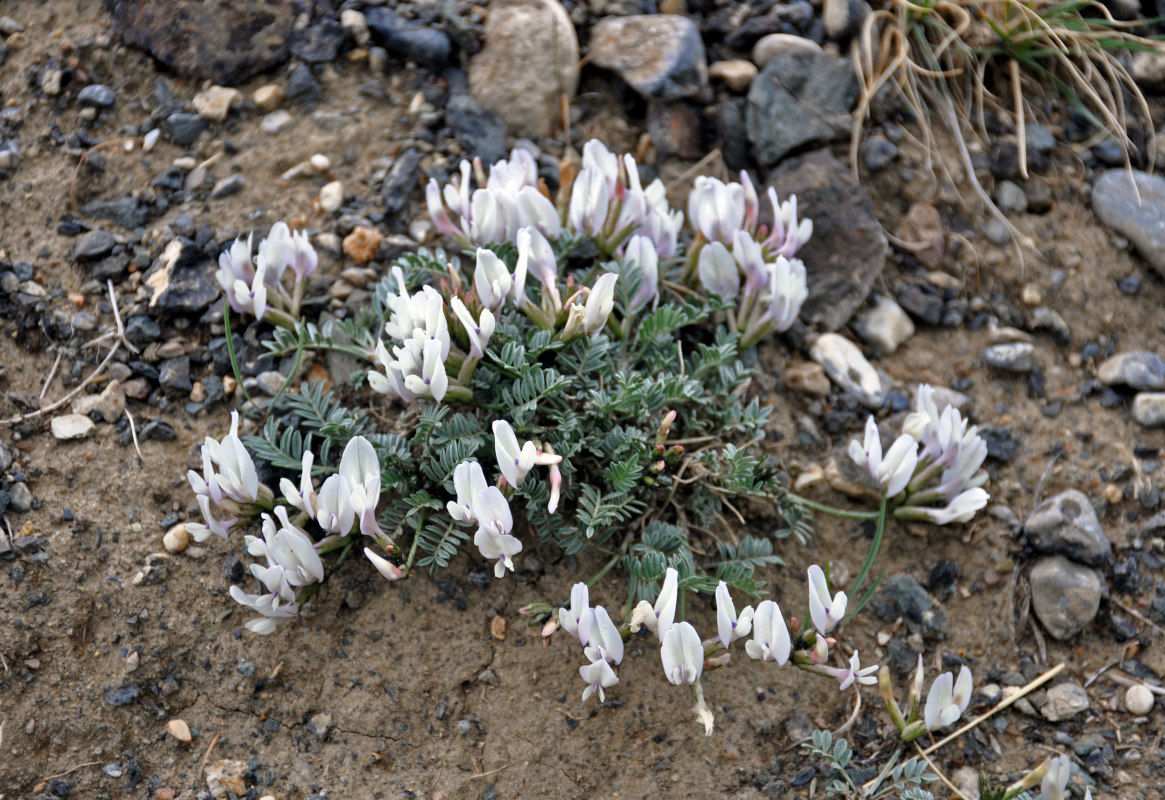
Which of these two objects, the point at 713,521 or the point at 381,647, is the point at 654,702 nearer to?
the point at 713,521

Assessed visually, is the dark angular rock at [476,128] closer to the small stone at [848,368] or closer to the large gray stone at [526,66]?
the large gray stone at [526,66]

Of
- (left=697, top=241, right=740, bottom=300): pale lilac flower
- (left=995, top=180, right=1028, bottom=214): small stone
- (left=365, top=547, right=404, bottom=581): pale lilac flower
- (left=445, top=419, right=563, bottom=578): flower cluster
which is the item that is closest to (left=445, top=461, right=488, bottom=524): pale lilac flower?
(left=445, top=419, right=563, bottom=578): flower cluster

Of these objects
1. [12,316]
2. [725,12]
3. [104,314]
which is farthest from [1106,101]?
[12,316]

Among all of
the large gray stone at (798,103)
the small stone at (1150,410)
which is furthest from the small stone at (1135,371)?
the large gray stone at (798,103)

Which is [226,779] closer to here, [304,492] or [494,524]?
[304,492]

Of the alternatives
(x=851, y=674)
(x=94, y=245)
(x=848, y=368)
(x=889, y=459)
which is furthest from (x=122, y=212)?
(x=851, y=674)
